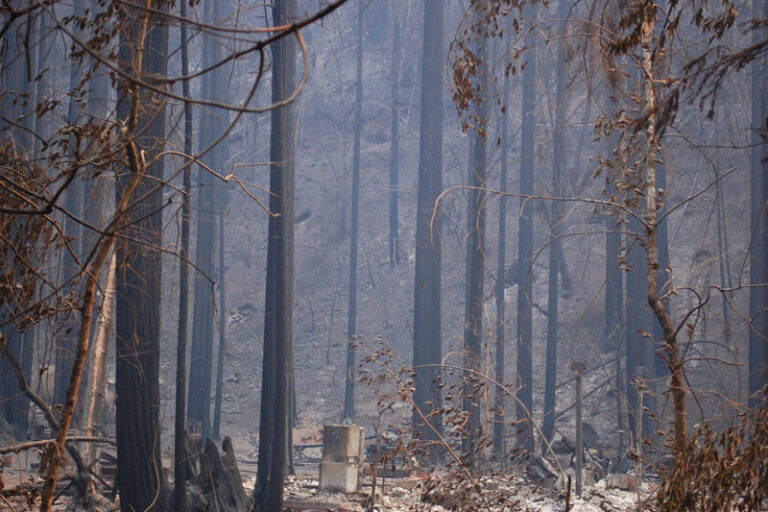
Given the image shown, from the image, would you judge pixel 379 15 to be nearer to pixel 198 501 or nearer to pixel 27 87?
pixel 27 87

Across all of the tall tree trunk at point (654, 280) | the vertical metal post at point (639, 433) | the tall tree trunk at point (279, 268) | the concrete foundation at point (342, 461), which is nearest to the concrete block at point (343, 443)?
the concrete foundation at point (342, 461)

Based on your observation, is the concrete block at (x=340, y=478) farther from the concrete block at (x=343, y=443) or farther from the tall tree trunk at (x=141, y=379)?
the tall tree trunk at (x=141, y=379)

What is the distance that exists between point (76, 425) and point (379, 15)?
4096 centimetres

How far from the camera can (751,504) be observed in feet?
15.2

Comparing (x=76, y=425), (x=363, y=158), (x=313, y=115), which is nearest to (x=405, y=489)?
(x=76, y=425)

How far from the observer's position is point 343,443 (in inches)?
517

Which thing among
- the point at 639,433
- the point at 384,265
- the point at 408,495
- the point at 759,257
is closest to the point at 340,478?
the point at 408,495

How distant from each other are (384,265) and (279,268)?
27.2 metres

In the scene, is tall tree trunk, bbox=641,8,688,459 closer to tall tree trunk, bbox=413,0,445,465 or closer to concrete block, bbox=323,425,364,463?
concrete block, bbox=323,425,364,463

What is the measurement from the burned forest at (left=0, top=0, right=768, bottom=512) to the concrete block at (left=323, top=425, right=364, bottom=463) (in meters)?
0.05

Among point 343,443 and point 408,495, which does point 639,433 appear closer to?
point 408,495

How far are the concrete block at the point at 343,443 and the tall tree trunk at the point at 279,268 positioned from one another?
884 millimetres

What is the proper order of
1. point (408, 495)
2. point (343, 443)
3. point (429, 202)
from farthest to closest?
1. point (429, 202)
2. point (408, 495)
3. point (343, 443)

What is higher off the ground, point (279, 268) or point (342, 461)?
point (279, 268)
